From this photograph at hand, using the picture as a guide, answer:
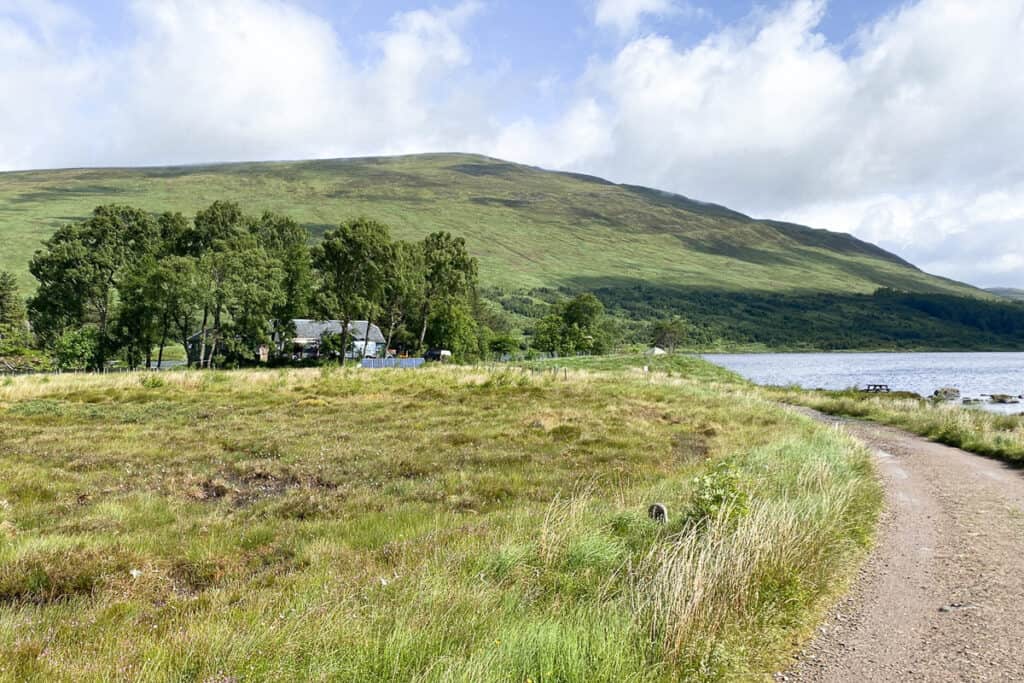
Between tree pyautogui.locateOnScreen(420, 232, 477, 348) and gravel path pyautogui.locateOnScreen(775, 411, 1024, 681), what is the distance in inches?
2776

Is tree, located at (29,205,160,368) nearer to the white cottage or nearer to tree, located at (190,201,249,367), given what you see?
tree, located at (190,201,249,367)

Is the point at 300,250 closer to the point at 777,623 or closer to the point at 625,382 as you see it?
the point at 625,382

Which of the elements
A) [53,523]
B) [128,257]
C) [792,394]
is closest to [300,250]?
[128,257]

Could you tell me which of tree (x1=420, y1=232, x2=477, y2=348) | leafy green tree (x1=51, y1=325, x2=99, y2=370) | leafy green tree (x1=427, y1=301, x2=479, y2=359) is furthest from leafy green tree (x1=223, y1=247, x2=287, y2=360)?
leafy green tree (x1=427, y1=301, x2=479, y2=359)

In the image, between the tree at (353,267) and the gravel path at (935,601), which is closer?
the gravel path at (935,601)

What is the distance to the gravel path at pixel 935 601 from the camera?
625cm

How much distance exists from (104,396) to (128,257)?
41.3m

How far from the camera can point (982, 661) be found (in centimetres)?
634

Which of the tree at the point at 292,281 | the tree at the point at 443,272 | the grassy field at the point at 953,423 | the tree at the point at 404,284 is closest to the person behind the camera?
the grassy field at the point at 953,423

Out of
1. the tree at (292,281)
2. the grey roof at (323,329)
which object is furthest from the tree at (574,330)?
the tree at (292,281)

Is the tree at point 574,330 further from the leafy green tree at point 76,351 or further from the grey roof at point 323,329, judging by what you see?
the leafy green tree at point 76,351

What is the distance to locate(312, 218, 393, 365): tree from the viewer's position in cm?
6288

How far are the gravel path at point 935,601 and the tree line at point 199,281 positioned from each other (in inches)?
2239

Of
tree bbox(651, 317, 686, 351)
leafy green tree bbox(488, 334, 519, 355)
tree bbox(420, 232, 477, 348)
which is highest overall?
tree bbox(420, 232, 477, 348)
